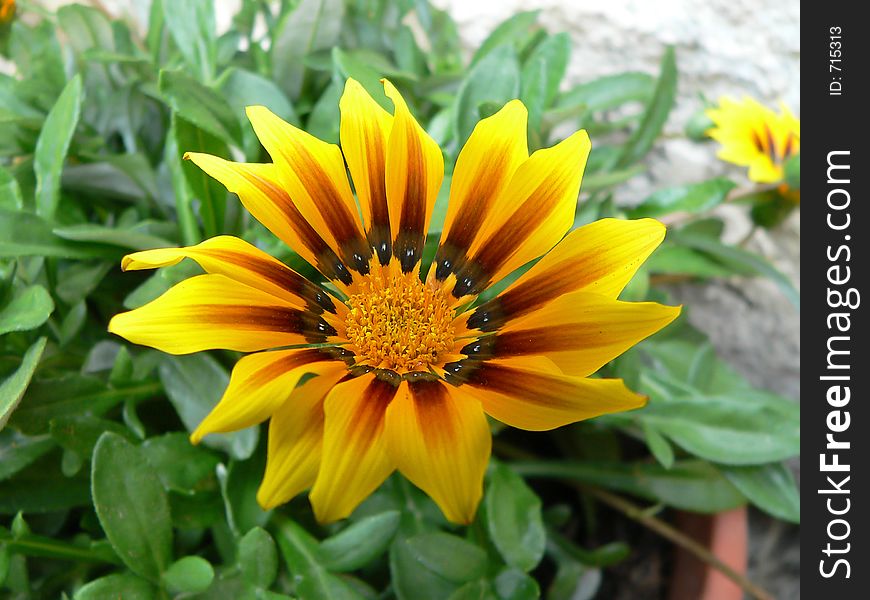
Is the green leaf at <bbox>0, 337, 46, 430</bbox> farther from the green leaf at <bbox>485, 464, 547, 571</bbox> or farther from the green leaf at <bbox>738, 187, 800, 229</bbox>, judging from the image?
the green leaf at <bbox>738, 187, 800, 229</bbox>

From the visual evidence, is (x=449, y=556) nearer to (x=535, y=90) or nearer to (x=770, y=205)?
(x=535, y=90)

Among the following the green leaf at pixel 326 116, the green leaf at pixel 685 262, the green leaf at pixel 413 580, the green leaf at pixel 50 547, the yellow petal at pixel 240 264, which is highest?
the green leaf at pixel 326 116

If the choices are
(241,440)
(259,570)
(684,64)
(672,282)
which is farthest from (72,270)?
(684,64)

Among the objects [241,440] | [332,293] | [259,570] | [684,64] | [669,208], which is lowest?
[259,570]

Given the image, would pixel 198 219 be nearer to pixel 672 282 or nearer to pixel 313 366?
pixel 313 366

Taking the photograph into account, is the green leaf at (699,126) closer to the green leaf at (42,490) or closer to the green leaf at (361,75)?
the green leaf at (361,75)

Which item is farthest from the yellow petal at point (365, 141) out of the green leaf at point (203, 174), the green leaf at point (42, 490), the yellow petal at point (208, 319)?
the green leaf at point (42, 490)
